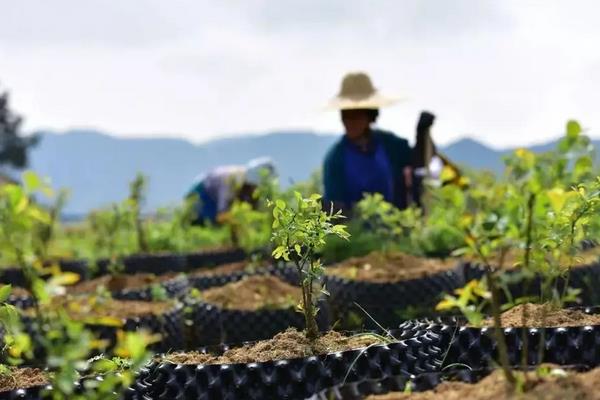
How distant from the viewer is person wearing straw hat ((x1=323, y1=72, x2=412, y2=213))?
24.1 feet

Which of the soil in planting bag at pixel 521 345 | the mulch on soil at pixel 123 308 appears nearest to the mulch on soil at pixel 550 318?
the soil in planting bag at pixel 521 345

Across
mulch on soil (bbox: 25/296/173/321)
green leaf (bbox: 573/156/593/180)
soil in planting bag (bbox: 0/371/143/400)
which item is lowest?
mulch on soil (bbox: 25/296/173/321)

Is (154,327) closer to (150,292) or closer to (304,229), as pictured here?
(150,292)

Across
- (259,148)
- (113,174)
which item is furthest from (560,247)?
(113,174)

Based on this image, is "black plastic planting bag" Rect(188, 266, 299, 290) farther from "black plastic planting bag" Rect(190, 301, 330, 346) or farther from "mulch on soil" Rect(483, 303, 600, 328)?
"mulch on soil" Rect(483, 303, 600, 328)

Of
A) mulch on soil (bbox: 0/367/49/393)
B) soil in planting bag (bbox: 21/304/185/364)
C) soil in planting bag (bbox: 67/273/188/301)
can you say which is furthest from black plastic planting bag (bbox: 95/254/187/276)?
mulch on soil (bbox: 0/367/49/393)

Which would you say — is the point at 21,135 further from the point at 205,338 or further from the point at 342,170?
the point at 205,338

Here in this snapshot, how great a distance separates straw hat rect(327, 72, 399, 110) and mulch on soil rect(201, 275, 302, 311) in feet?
9.14

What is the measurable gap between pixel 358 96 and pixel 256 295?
11.4 feet

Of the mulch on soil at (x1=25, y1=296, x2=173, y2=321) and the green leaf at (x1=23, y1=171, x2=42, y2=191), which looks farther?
the mulch on soil at (x1=25, y1=296, x2=173, y2=321)

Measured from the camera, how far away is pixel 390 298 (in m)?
4.29

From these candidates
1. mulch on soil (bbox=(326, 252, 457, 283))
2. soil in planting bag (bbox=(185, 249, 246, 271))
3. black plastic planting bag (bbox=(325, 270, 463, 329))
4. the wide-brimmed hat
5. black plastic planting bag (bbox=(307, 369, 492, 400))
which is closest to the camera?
black plastic planting bag (bbox=(307, 369, 492, 400))

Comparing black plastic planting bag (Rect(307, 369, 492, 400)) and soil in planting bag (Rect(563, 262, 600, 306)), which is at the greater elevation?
black plastic planting bag (Rect(307, 369, 492, 400))

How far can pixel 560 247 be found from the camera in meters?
2.56
